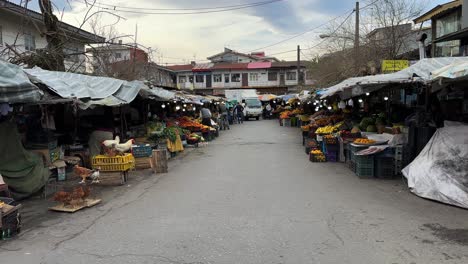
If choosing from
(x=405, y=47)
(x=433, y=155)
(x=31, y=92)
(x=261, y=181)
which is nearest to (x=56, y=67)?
(x=31, y=92)

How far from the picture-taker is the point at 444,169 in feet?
26.7

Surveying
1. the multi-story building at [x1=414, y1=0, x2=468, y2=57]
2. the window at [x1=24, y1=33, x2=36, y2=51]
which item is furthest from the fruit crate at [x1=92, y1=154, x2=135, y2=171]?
the window at [x1=24, y1=33, x2=36, y2=51]

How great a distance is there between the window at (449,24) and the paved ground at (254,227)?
12.0 m

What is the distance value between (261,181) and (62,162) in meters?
5.38

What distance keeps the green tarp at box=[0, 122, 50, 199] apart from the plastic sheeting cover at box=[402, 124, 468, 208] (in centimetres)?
811

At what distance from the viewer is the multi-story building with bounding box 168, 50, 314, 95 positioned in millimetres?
67125

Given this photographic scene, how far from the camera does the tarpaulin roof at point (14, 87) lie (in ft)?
24.7

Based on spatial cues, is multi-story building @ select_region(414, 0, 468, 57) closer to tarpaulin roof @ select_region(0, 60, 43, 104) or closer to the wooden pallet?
the wooden pallet

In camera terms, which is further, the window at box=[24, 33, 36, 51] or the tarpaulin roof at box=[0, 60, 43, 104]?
the window at box=[24, 33, 36, 51]

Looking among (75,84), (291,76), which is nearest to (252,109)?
(291,76)

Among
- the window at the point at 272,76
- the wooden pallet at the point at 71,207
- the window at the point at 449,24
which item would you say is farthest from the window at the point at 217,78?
the wooden pallet at the point at 71,207

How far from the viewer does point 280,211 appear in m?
7.41

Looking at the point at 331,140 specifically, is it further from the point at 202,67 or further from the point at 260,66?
the point at 202,67

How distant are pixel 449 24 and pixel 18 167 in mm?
18795
